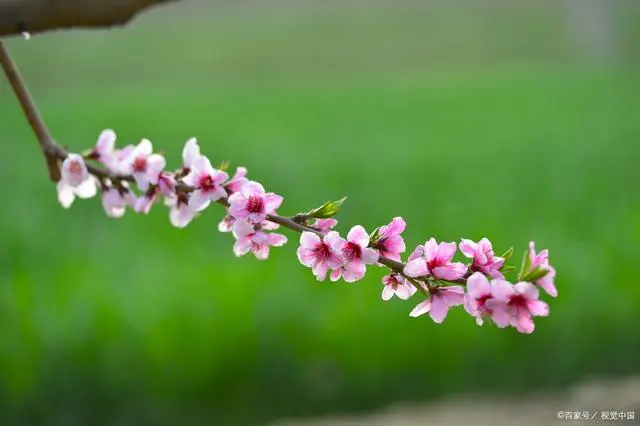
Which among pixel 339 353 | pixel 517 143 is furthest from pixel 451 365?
pixel 517 143

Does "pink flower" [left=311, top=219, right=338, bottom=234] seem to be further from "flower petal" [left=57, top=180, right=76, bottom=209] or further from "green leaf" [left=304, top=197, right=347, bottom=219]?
"flower petal" [left=57, top=180, right=76, bottom=209]

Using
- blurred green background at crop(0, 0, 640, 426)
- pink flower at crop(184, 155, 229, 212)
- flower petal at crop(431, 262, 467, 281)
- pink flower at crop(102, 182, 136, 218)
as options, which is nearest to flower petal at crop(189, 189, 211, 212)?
pink flower at crop(184, 155, 229, 212)

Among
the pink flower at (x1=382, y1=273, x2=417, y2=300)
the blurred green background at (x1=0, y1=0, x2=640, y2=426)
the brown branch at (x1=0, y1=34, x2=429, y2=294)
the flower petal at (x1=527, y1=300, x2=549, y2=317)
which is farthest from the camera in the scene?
the blurred green background at (x1=0, y1=0, x2=640, y2=426)

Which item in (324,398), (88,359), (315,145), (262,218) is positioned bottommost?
(324,398)

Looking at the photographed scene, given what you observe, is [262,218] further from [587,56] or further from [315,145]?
[587,56]

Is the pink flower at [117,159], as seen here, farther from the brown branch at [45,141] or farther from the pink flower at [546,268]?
the pink flower at [546,268]

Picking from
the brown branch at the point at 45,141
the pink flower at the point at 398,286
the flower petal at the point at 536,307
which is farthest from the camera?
the brown branch at the point at 45,141

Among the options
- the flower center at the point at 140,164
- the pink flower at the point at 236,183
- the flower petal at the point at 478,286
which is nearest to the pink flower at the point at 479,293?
the flower petal at the point at 478,286

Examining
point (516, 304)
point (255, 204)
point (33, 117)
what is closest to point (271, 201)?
point (255, 204)
